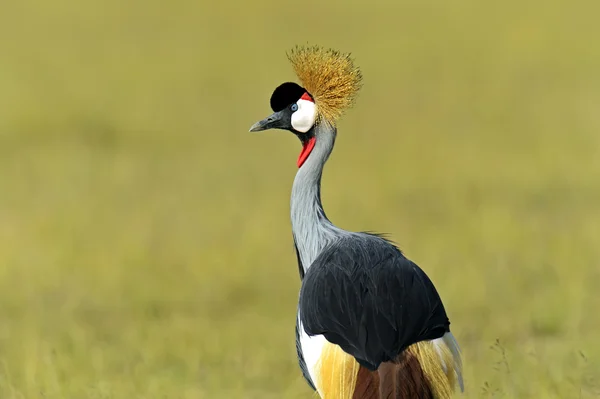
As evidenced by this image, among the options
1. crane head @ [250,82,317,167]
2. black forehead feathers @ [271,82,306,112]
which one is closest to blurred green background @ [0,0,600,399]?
crane head @ [250,82,317,167]

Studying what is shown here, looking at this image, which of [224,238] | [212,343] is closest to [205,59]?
[224,238]

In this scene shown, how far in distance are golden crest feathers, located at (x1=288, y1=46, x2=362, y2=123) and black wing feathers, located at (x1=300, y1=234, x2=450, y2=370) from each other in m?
0.64

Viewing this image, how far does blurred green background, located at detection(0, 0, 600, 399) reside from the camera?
6.58 meters

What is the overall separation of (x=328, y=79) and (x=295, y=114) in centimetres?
19

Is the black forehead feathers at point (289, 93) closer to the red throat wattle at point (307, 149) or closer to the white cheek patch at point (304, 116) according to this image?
the white cheek patch at point (304, 116)

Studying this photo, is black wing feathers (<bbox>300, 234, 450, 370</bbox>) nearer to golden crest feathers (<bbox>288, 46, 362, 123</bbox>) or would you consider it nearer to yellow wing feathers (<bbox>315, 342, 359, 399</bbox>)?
yellow wing feathers (<bbox>315, 342, 359, 399</bbox>)

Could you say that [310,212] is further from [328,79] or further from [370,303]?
[370,303]

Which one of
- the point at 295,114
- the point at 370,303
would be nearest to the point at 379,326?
the point at 370,303

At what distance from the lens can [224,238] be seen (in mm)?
9195

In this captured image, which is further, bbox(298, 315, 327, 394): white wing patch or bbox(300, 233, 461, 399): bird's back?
Answer: bbox(298, 315, 327, 394): white wing patch

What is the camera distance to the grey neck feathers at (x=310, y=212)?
4785 mm

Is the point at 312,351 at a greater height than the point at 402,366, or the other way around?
the point at 312,351

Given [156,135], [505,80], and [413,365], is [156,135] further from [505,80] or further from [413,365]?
[413,365]

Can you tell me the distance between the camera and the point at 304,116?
488cm
